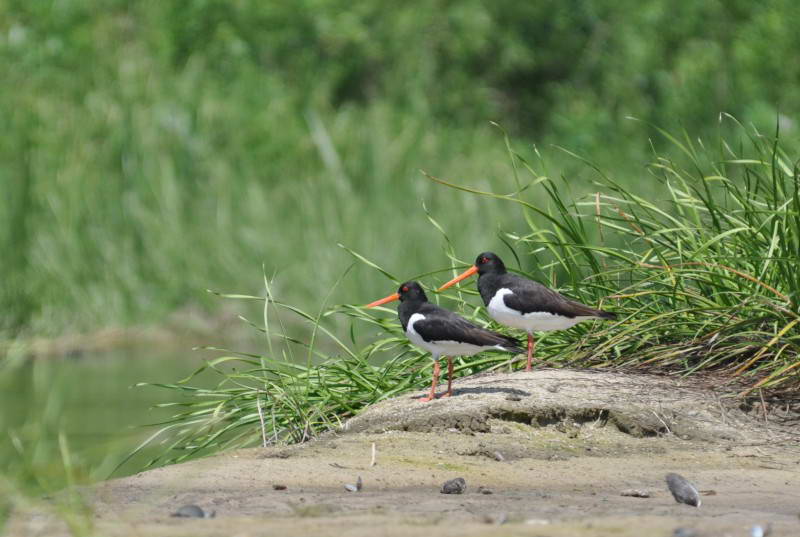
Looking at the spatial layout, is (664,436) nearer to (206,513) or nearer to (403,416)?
(403,416)

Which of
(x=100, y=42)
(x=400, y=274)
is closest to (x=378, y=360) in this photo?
(x=400, y=274)

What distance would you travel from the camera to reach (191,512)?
3791mm

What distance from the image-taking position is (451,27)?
2161 centimetres

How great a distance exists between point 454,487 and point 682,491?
0.70 meters

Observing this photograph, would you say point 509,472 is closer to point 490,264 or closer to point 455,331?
point 455,331

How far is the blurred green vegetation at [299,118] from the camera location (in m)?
13.7

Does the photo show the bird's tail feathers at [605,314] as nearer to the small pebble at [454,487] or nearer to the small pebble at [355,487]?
the small pebble at [454,487]

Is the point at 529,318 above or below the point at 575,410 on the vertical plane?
above

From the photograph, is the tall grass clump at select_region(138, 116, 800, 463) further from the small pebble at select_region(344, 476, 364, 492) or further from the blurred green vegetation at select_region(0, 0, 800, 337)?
the blurred green vegetation at select_region(0, 0, 800, 337)

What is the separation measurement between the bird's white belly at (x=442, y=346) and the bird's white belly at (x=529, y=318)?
23 centimetres

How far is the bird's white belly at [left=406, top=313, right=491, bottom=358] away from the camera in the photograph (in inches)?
203

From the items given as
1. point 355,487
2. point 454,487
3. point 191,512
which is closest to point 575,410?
point 454,487

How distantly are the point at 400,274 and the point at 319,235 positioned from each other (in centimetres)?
108

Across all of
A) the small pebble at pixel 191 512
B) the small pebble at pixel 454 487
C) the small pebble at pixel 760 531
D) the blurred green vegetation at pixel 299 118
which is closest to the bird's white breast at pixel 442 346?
the small pebble at pixel 454 487
